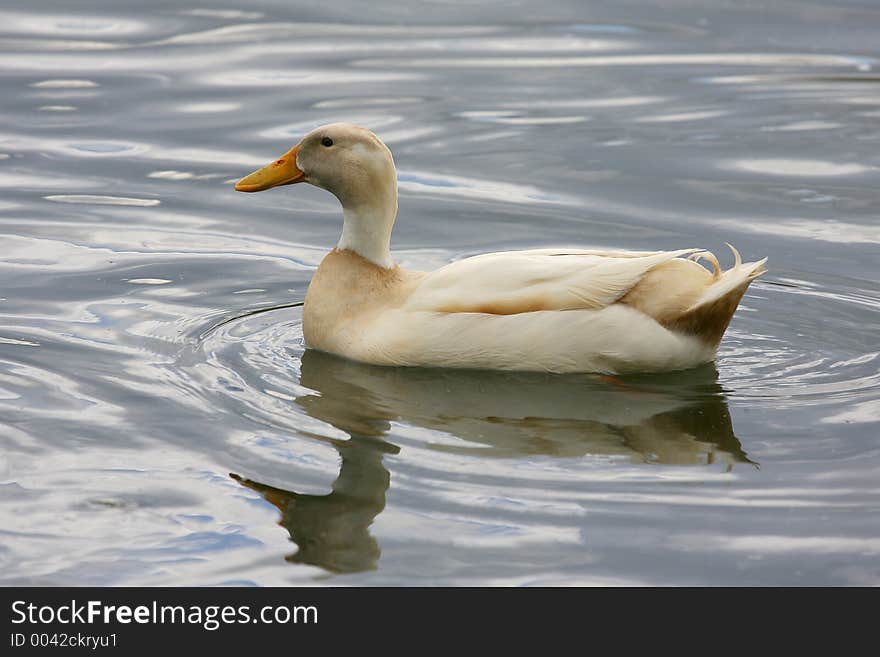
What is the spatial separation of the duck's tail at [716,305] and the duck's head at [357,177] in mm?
1617

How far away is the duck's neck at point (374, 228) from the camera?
7.99 metres

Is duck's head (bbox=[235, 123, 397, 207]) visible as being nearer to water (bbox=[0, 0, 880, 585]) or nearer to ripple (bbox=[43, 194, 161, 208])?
water (bbox=[0, 0, 880, 585])

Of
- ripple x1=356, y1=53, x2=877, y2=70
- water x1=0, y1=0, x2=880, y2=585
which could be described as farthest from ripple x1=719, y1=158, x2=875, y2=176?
ripple x1=356, y1=53, x2=877, y2=70

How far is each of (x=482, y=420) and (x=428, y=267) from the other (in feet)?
8.61

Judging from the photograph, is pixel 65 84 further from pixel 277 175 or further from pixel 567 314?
pixel 567 314

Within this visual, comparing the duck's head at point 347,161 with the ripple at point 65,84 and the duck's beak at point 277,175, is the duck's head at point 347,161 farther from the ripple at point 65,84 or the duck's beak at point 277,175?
the ripple at point 65,84

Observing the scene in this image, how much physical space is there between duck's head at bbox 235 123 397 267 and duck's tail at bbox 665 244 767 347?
1617 mm

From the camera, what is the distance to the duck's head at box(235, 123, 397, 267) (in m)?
Answer: 7.91

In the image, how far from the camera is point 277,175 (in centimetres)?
823

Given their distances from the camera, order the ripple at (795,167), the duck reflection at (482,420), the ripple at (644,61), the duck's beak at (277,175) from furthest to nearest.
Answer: the ripple at (644,61) → the ripple at (795,167) → the duck's beak at (277,175) → the duck reflection at (482,420)

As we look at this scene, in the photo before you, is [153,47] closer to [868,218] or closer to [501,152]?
[501,152]

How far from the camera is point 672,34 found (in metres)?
14.7

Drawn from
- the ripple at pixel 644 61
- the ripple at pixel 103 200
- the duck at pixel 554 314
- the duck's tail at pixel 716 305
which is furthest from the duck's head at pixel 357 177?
the ripple at pixel 644 61
